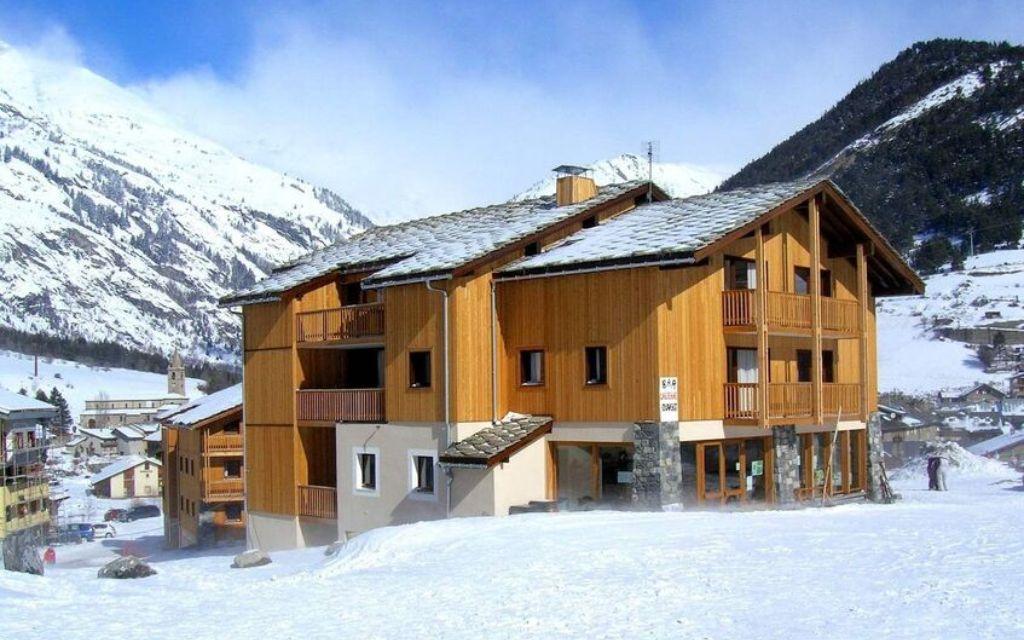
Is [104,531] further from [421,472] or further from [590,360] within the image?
[590,360]

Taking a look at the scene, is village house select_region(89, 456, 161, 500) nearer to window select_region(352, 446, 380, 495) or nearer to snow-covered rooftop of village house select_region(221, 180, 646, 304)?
snow-covered rooftop of village house select_region(221, 180, 646, 304)

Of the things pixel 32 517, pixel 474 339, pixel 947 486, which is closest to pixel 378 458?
pixel 474 339

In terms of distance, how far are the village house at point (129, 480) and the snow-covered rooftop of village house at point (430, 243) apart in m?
82.3

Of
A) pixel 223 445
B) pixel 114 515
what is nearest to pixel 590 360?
pixel 223 445

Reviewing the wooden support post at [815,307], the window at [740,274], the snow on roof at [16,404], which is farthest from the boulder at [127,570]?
the snow on roof at [16,404]

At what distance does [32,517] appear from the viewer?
230 feet

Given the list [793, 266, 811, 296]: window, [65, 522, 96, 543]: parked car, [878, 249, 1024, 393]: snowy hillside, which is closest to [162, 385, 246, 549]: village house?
[65, 522, 96, 543]: parked car

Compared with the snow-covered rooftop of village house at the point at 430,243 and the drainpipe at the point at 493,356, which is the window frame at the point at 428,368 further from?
the snow-covered rooftop of village house at the point at 430,243

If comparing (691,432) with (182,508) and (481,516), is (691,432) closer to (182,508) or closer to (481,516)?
(481,516)

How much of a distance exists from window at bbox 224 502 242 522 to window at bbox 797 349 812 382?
28.8 meters

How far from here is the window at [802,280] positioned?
3322 centimetres

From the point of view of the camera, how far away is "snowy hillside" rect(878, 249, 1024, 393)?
386 feet

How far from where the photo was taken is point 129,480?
11775 cm

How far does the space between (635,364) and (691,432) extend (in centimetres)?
215
